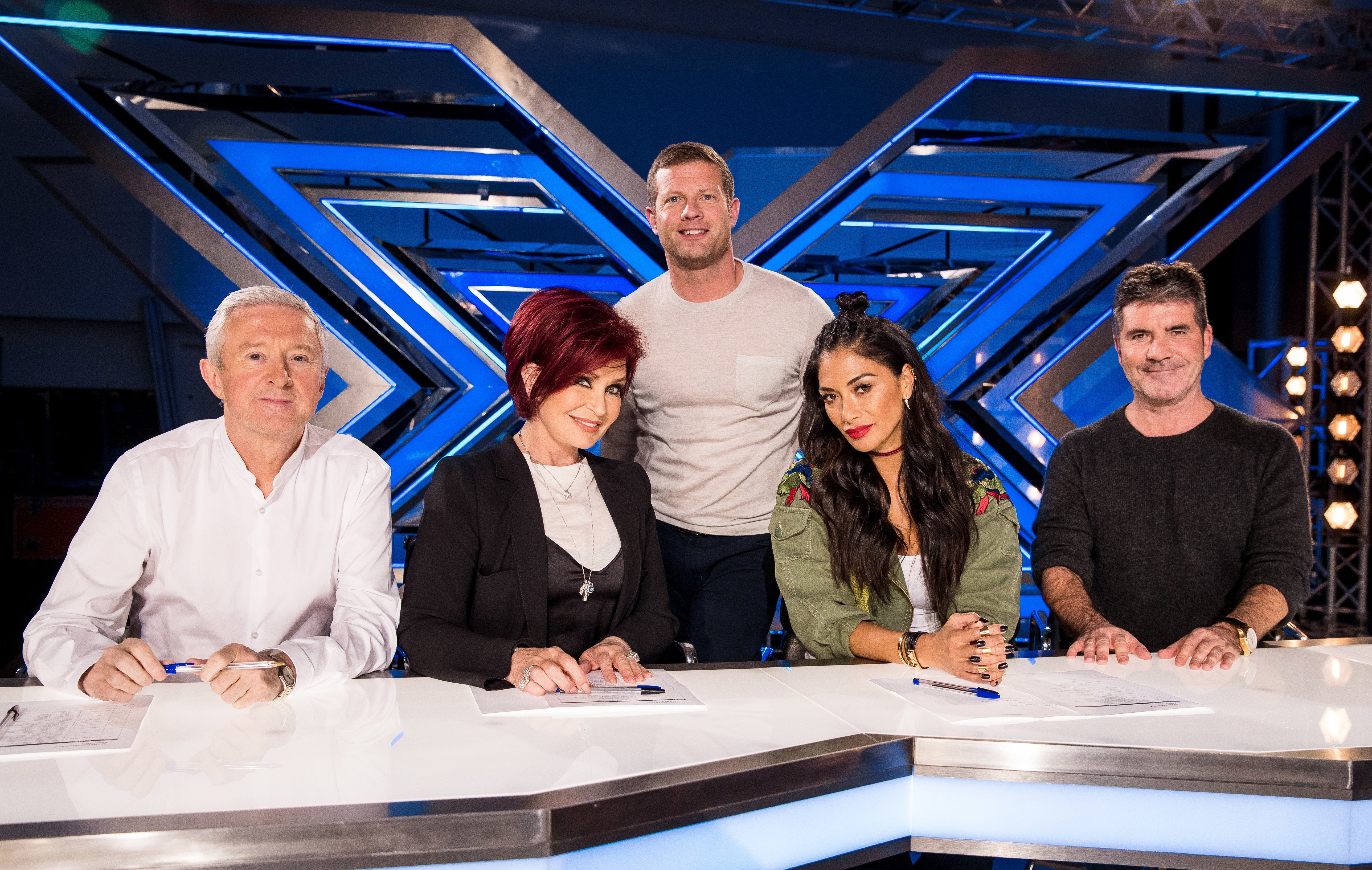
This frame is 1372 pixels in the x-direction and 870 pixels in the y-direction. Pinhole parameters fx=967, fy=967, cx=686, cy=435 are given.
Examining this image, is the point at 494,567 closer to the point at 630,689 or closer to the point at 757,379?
the point at 630,689

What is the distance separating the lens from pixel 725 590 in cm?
269

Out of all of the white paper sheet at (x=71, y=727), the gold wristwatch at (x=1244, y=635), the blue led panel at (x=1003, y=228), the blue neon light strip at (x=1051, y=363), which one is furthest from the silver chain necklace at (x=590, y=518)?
the blue neon light strip at (x=1051, y=363)

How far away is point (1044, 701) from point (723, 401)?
132cm

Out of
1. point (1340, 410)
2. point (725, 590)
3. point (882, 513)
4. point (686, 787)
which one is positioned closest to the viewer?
point (686, 787)

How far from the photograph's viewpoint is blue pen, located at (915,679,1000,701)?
1.67m

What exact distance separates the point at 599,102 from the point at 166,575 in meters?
6.58

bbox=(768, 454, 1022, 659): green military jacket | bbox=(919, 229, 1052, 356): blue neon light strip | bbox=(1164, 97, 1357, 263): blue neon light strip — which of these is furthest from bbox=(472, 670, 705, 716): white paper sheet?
bbox=(1164, 97, 1357, 263): blue neon light strip

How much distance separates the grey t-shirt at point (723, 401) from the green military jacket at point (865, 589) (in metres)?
0.54

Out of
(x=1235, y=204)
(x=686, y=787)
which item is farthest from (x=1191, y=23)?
(x=686, y=787)

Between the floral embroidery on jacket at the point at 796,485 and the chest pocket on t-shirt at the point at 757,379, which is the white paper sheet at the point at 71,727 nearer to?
the floral embroidery on jacket at the point at 796,485

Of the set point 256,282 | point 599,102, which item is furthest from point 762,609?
point 599,102

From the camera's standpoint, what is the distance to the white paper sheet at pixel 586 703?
59.9 inches

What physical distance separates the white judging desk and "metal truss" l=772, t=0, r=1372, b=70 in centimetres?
559

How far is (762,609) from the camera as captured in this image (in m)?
2.70
